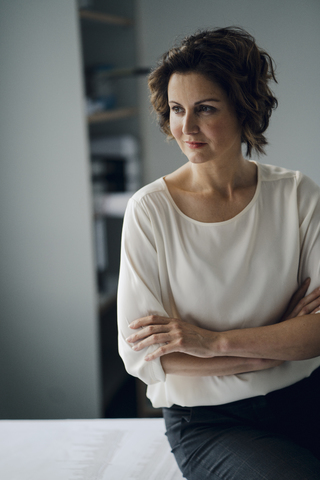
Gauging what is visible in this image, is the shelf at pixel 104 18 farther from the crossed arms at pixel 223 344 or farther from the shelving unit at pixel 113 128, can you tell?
the crossed arms at pixel 223 344

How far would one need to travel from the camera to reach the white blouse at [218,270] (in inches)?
47.1

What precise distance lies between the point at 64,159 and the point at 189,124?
975 millimetres

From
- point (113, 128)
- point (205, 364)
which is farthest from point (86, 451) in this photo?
point (113, 128)

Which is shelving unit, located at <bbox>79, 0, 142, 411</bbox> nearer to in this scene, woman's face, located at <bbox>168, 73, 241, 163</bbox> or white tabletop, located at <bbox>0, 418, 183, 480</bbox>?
white tabletop, located at <bbox>0, 418, 183, 480</bbox>

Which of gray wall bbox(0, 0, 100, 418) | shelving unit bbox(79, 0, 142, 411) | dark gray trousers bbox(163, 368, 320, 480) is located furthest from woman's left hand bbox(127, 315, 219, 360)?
shelving unit bbox(79, 0, 142, 411)

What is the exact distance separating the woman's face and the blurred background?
86cm

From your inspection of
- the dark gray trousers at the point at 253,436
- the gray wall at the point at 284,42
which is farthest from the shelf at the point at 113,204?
the dark gray trousers at the point at 253,436

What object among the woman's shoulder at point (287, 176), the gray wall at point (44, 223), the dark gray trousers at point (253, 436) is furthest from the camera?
the gray wall at point (44, 223)

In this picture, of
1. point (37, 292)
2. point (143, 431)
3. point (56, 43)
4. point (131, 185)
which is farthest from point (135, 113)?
point (143, 431)

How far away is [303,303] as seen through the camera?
1.21m

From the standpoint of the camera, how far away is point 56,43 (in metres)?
1.91

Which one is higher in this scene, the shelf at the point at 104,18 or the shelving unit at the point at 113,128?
the shelf at the point at 104,18

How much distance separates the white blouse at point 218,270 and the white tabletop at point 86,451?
0.20 meters

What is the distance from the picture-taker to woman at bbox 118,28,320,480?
113 cm
